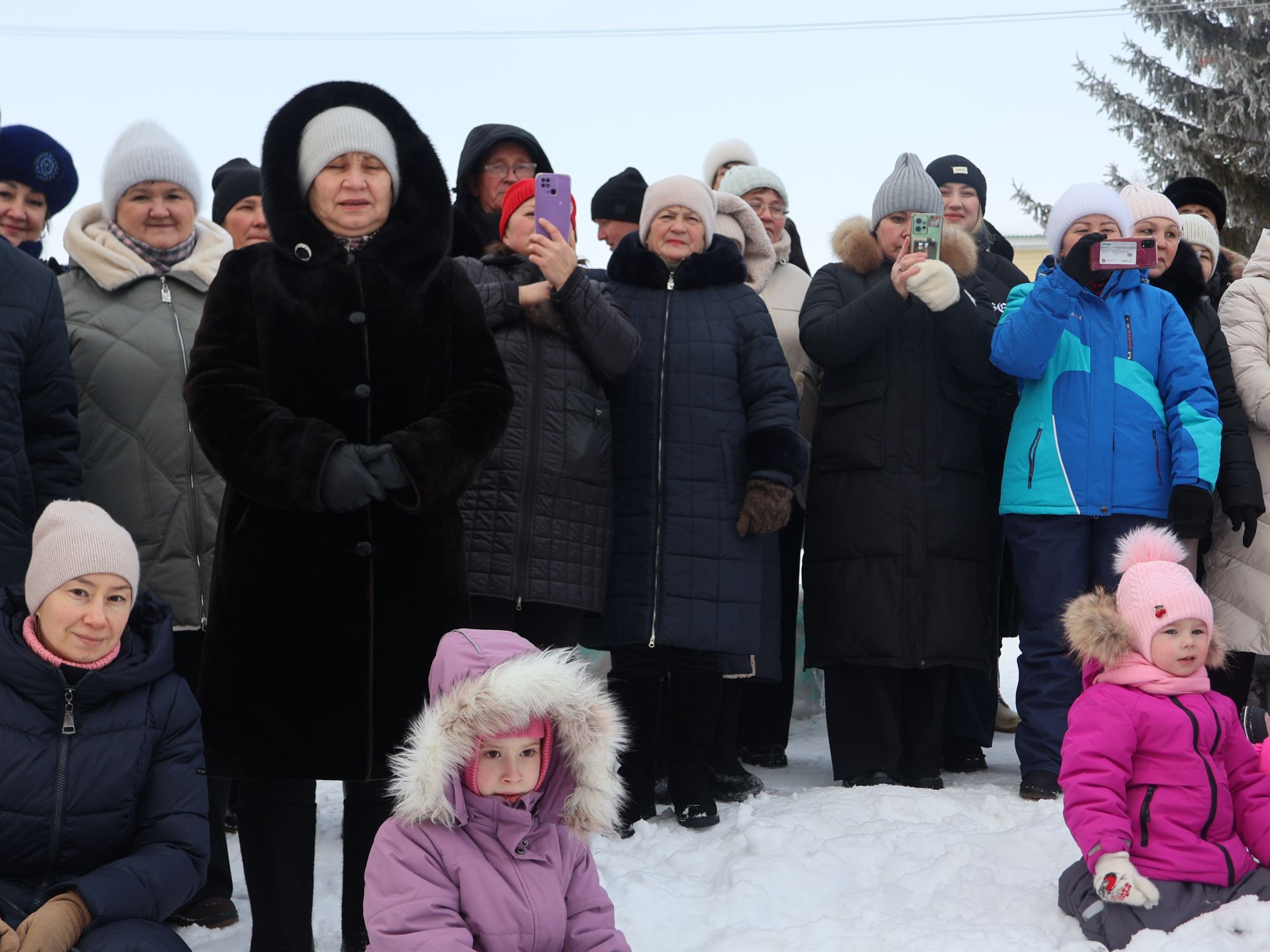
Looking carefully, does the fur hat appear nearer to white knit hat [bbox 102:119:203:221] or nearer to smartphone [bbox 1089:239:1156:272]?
smartphone [bbox 1089:239:1156:272]

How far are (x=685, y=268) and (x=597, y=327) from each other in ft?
2.06

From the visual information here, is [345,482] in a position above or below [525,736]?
above

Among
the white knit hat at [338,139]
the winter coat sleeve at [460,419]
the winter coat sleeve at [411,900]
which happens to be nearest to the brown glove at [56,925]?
the winter coat sleeve at [411,900]

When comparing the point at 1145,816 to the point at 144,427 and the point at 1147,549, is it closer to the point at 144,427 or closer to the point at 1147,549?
the point at 1147,549

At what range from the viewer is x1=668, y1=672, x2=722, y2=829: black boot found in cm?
460

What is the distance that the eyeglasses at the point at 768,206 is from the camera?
5965 mm

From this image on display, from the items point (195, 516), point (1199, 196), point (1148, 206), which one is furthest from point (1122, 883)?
point (1199, 196)

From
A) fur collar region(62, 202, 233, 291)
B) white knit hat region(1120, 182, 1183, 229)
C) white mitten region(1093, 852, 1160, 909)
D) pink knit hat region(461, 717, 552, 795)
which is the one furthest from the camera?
white knit hat region(1120, 182, 1183, 229)

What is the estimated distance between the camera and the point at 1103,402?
4.90 metres

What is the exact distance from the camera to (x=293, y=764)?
317 centimetres

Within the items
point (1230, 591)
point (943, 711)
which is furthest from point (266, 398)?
point (1230, 591)

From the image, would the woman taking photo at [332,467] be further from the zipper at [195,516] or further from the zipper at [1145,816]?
the zipper at [1145,816]

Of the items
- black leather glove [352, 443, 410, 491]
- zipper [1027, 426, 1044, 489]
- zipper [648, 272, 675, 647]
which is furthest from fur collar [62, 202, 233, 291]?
zipper [1027, 426, 1044, 489]

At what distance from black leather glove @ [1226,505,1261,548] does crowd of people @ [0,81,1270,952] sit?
0.02 metres
